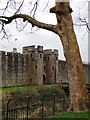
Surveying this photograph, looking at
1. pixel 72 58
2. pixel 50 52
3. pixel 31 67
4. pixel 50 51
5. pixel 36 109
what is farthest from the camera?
pixel 50 51

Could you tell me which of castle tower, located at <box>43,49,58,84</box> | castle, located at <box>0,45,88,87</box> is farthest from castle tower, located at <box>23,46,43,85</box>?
castle tower, located at <box>43,49,58,84</box>

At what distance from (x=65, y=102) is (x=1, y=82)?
1915cm

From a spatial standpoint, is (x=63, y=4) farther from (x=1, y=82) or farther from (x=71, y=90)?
(x=1, y=82)

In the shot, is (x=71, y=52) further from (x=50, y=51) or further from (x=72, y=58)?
(x=50, y=51)

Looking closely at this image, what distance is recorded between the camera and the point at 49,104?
48.5 feet

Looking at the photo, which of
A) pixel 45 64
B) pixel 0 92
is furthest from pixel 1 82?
pixel 45 64

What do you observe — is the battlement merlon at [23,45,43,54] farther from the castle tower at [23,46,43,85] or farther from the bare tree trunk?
the bare tree trunk

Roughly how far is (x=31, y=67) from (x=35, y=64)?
0.94m

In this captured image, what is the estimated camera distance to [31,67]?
39812 millimetres

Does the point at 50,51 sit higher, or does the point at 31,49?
the point at 50,51

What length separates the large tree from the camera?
1166 centimetres

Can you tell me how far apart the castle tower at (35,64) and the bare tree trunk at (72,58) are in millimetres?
26954

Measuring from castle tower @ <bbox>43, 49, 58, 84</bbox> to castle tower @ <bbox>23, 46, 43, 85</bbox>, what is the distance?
2.99 metres

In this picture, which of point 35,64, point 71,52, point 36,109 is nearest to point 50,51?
point 35,64
